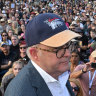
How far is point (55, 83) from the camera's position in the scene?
1.31 meters

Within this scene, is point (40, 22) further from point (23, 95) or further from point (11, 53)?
point (11, 53)

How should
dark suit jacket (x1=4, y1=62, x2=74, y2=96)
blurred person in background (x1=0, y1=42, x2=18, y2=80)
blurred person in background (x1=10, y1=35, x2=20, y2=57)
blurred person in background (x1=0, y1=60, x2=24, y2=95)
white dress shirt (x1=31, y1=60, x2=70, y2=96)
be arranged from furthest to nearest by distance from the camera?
blurred person in background (x1=10, y1=35, x2=20, y2=57), blurred person in background (x1=0, y1=42, x2=18, y2=80), blurred person in background (x1=0, y1=60, x2=24, y2=95), white dress shirt (x1=31, y1=60, x2=70, y2=96), dark suit jacket (x1=4, y1=62, x2=74, y2=96)

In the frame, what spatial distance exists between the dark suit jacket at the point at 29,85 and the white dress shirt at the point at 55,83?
39 millimetres

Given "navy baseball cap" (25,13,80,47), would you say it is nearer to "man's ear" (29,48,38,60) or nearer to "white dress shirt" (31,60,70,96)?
"man's ear" (29,48,38,60)

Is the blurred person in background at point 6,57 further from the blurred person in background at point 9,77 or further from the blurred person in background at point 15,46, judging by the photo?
the blurred person in background at point 9,77

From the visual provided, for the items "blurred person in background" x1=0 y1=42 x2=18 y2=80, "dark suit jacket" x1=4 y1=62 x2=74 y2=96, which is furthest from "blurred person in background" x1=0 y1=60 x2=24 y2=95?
"dark suit jacket" x1=4 y1=62 x2=74 y2=96

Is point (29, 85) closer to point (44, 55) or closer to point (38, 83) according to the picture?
point (38, 83)

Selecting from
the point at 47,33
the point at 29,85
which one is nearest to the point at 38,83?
the point at 29,85

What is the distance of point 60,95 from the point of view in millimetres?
1335

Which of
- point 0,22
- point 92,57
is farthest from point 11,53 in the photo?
point 0,22

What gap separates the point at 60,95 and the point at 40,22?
48 centimetres

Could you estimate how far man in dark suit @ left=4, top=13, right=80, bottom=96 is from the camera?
117 centimetres

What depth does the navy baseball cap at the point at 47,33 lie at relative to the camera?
1.20 meters

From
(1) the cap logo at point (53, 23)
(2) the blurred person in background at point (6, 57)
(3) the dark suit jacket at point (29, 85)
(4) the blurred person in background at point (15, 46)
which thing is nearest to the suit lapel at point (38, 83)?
(3) the dark suit jacket at point (29, 85)
